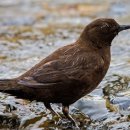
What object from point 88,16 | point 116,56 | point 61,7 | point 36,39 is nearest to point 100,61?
point 116,56

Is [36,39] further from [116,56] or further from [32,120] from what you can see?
[32,120]

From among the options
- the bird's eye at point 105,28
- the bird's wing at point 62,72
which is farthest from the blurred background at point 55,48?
the bird's eye at point 105,28

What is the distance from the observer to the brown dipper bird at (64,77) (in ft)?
21.5

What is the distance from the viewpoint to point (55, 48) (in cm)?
1104

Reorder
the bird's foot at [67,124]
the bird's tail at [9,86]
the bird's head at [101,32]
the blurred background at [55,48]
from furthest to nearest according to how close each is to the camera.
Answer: the bird's head at [101,32]
the blurred background at [55,48]
the bird's foot at [67,124]
the bird's tail at [9,86]

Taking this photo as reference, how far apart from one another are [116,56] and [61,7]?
6043mm

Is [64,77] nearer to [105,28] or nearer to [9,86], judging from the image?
[9,86]

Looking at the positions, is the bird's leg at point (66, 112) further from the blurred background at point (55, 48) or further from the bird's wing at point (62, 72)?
the bird's wing at point (62, 72)

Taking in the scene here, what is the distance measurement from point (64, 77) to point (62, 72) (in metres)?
0.07

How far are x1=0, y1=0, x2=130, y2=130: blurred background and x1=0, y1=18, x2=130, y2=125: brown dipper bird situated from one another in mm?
374

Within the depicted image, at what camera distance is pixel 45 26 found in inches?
527

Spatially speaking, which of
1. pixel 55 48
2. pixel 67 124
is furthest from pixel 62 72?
pixel 55 48

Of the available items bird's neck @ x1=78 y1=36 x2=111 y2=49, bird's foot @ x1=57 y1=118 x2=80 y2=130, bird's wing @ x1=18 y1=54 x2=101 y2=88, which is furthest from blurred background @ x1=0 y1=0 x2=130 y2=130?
bird's neck @ x1=78 y1=36 x2=111 y2=49

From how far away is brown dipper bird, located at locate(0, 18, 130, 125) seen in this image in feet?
21.5
